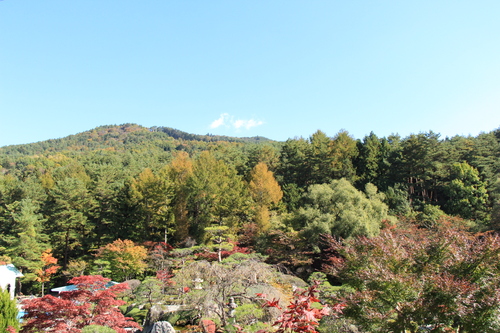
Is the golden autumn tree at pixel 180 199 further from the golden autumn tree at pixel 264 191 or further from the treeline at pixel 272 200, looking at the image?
the golden autumn tree at pixel 264 191

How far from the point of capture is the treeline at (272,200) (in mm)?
18000

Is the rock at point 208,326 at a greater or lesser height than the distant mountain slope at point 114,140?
lesser

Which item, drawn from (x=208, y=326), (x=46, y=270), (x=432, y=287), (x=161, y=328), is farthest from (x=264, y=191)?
(x=432, y=287)

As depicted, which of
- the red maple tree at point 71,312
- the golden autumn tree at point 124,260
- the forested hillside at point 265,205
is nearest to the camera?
the red maple tree at point 71,312

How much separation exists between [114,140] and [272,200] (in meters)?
100

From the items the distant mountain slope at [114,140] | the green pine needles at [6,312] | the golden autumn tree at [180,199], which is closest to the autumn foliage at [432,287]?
the green pine needles at [6,312]

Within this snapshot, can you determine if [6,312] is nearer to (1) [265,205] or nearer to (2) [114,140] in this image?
(1) [265,205]

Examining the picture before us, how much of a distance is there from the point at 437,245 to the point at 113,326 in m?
8.25

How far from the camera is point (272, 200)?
22.6 metres

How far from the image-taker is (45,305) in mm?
7258

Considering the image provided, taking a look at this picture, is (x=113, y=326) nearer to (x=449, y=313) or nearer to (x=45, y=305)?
(x=45, y=305)

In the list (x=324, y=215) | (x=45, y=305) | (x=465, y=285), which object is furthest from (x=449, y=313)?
(x=324, y=215)

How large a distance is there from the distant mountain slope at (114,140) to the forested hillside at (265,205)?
62.2 meters

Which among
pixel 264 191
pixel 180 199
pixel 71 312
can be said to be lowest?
pixel 71 312
